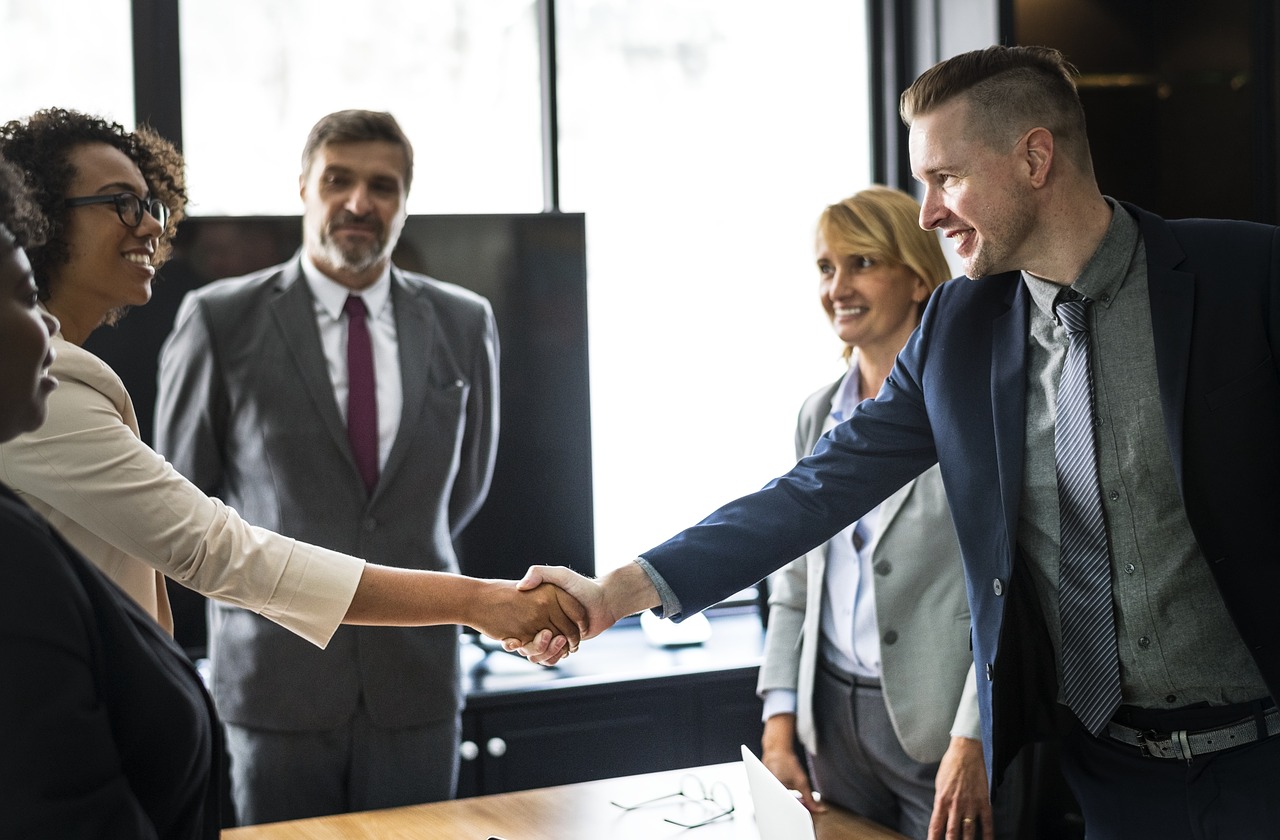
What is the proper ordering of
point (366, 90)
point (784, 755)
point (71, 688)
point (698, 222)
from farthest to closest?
point (698, 222) < point (366, 90) < point (784, 755) < point (71, 688)

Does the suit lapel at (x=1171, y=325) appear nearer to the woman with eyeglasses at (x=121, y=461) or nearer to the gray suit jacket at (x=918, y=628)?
the gray suit jacket at (x=918, y=628)

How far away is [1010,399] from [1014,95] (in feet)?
1.59

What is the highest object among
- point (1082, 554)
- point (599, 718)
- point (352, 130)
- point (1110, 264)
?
point (352, 130)

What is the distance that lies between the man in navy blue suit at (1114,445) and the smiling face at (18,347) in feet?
4.32

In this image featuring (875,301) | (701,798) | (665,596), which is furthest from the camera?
(875,301)

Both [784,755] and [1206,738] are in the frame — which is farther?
[784,755]

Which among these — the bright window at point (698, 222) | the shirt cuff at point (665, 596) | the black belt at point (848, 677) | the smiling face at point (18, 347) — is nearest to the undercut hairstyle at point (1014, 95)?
the shirt cuff at point (665, 596)

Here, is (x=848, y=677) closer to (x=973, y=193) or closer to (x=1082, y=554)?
(x=1082, y=554)

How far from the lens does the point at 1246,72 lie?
3541mm

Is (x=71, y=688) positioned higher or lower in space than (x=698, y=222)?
lower

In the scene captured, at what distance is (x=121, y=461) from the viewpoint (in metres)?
1.76

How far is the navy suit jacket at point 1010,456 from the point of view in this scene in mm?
1646

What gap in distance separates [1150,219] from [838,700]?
109 cm

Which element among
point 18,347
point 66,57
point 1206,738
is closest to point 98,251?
point 18,347
